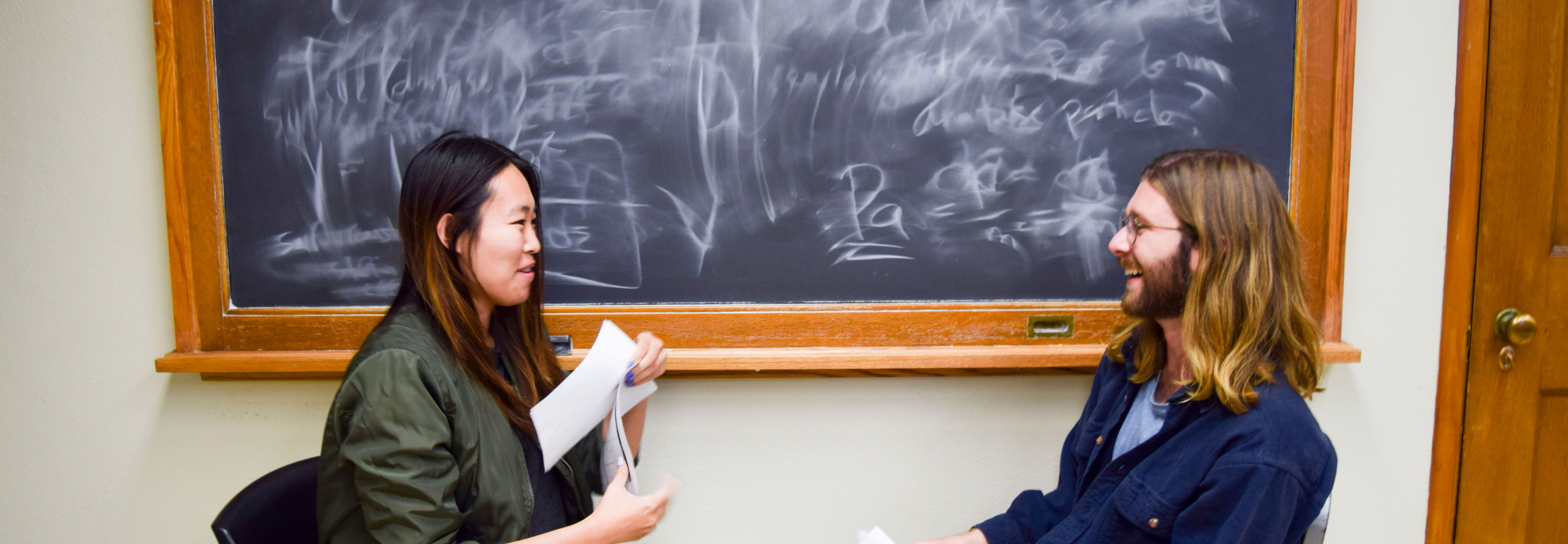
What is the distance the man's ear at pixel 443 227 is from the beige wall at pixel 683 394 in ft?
2.31

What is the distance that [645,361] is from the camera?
1297mm

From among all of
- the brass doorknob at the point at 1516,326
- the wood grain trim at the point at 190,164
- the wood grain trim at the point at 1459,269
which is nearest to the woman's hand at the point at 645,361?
the wood grain trim at the point at 190,164

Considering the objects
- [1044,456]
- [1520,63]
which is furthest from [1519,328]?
[1044,456]

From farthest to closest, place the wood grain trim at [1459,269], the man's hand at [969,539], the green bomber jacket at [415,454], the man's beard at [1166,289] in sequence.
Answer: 1. the wood grain trim at [1459,269]
2. the man's hand at [969,539]
3. the man's beard at [1166,289]
4. the green bomber jacket at [415,454]

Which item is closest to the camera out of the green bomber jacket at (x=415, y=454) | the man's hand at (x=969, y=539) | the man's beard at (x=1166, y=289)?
the green bomber jacket at (x=415, y=454)

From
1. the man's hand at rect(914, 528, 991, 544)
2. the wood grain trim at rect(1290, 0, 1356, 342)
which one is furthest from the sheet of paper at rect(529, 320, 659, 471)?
the wood grain trim at rect(1290, 0, 1356, 342)

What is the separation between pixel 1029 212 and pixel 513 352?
113 cm

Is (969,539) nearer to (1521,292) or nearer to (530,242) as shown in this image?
(530,242)

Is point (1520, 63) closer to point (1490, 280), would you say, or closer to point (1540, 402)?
point (1490, 280)

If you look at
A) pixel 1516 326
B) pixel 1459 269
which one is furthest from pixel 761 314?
pixel 1516 326

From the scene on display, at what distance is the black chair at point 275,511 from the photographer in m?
1.11

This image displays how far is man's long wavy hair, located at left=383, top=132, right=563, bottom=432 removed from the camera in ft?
3.63

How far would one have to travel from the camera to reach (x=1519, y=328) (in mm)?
1655

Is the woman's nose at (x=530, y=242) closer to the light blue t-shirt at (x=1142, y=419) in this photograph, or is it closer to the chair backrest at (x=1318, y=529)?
the light blue t-shirt at (x=1142, y=419)
